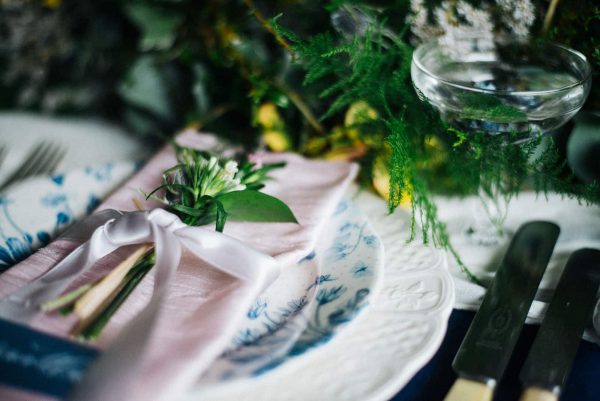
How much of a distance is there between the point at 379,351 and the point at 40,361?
30cm

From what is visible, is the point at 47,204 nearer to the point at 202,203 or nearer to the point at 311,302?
the point at 202,203

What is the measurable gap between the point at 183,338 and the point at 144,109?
2.29 feet

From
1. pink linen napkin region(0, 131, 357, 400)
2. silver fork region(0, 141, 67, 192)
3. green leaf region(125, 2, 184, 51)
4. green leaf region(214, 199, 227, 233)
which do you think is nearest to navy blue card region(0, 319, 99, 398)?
pink linen napkin region(0, 131, 357, 400)

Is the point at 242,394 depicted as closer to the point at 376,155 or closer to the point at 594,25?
the point at 376,155

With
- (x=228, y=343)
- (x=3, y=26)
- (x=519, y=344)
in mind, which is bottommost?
(x=519, y=344)

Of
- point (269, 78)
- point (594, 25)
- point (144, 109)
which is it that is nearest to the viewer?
point (594, 25)

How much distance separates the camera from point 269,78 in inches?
37.5

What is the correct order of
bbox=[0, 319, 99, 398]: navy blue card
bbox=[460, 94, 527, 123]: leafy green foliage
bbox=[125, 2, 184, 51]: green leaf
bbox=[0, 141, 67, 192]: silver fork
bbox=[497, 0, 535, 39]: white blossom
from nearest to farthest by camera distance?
bbox=[0, 319, 99, 398]: navy blue card
bbox=[460, 94, 527, 123]: leafy green foliage
bbox=[497, 0, 535, 39]: white blossom
bbox=[0, 141, 67, 192]: silver fork
bbox=[125, 2, 184, 51]: green leaf

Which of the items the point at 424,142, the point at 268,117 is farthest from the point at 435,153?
the point at 268,117

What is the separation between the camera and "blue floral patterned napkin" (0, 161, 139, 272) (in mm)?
693

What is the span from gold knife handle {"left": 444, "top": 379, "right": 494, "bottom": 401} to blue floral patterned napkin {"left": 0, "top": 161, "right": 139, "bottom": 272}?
0.51 metres

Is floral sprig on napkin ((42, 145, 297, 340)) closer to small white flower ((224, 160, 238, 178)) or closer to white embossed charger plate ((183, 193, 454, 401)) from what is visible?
small white flower ((224, 160, 238, 178))

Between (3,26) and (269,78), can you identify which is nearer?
(269,78)

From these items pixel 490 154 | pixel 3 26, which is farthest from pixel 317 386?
pixel 3 26
